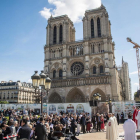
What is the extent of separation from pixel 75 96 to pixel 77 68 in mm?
6051

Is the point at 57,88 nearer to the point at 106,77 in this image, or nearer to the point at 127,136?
the point at 106,77

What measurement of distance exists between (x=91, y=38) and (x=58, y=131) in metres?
30.9

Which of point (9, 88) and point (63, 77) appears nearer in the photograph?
point (63, 77)

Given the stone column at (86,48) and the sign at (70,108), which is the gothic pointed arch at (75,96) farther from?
the sign at (70,108)

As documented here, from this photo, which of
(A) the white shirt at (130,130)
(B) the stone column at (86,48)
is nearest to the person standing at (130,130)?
(A) the white shirt at (130,130)

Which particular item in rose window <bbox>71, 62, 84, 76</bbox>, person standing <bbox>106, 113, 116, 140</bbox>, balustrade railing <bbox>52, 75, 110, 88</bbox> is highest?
rose window <bbox>71, 62, 84, 76</bbox>

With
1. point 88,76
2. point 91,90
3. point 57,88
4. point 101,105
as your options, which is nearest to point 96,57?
point 88,76

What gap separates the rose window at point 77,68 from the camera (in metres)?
35.6

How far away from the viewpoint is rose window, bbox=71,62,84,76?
35.6 meters

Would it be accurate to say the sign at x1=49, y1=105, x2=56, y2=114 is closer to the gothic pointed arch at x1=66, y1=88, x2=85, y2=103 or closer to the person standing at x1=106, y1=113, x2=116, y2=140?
the gothic pointed arch at x1=66, y1=88, x2=85, y2=103

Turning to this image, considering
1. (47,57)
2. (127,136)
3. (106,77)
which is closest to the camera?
(127,136)

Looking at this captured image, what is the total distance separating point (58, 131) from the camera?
6.78 m

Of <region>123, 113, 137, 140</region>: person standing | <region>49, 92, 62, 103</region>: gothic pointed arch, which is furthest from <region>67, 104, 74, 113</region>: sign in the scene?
<region>123, 113, 137, 140</region>: person standing

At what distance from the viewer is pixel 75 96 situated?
1389 inches
